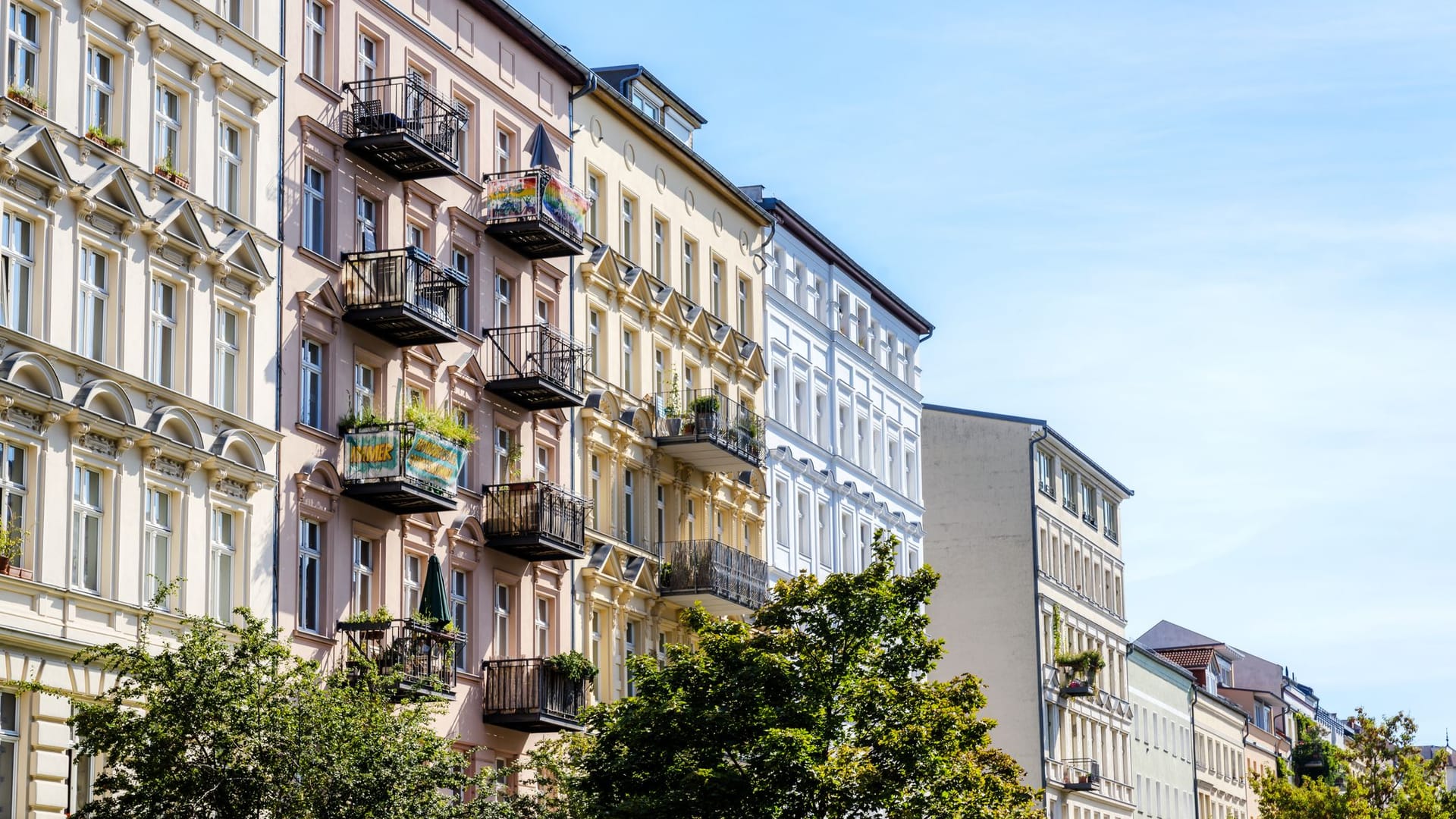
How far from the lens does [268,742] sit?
27.5 metres

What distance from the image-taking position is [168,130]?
34.1 m

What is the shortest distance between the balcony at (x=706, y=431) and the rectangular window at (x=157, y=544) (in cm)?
2025

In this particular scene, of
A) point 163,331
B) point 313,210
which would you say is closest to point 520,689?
point 313,210

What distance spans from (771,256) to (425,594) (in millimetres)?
24202

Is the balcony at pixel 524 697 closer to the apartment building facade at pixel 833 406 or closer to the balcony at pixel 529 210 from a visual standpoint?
the balcony at pixel 529 210

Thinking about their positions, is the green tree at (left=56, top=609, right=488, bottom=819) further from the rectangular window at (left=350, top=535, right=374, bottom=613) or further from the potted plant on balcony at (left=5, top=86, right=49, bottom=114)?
the rectangular window at (left=350, top=535, right=374, bottom=613)

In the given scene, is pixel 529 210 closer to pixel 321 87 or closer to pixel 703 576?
pixel 321 87

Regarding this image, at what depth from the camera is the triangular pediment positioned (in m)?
30.0

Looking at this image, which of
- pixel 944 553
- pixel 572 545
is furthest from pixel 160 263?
pixel 944 553

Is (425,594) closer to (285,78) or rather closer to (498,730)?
(498,730)

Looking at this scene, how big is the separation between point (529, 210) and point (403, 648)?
10.7 meters

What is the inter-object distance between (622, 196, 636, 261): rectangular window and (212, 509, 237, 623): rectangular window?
18302 mm

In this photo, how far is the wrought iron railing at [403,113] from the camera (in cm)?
3953

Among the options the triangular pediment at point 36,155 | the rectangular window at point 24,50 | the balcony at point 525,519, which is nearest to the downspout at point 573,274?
the balcony at point 525,519
